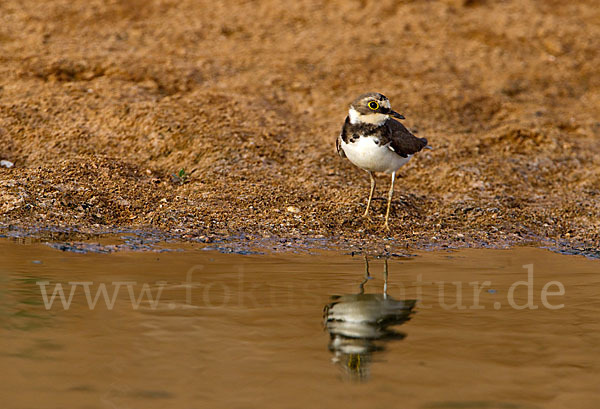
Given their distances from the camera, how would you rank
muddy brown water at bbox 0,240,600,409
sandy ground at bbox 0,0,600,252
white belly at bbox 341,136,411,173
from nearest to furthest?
muddy brown water at bbox 0,240,600,409, white belly at bbox 341,136,411,173, sandy ground at bbox 0,0,600,252

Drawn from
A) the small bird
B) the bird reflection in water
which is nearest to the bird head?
the small bird

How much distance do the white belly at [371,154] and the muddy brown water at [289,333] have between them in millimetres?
1498

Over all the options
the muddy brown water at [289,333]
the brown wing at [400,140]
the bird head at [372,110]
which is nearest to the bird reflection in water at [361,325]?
the muddy brown water at [289,333]

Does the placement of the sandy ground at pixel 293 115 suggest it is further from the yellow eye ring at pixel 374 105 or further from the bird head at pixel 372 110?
the yellow eye ring at pixel 374 105

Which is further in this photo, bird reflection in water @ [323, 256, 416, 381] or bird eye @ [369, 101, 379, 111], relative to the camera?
bird eye @ [369, 101, 379, 111]

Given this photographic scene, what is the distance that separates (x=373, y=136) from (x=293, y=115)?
378 cm

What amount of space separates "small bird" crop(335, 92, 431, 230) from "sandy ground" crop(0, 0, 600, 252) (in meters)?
0.75

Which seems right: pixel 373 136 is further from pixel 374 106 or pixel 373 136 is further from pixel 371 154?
pixel 374 106

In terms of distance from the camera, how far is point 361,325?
5.00 m

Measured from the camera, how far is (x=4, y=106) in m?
10.6

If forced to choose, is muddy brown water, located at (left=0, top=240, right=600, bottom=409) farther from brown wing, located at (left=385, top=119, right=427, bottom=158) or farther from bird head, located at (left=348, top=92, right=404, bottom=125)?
bird head, located at (left=348, top=92, right=404, bottom=125)

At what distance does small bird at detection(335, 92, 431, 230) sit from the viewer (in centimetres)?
792

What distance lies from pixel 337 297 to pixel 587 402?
2130 mm

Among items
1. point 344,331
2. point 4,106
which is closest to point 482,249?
point 344,331
